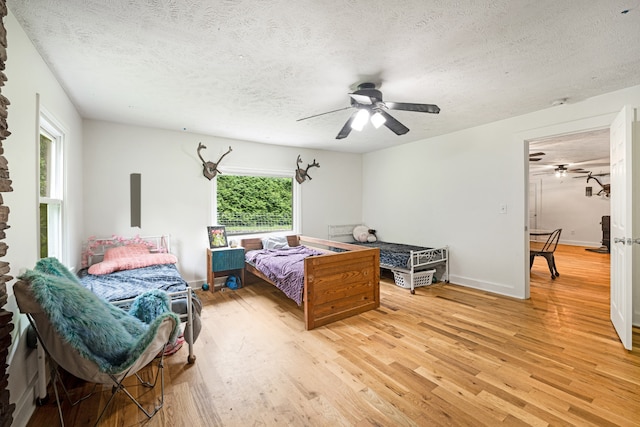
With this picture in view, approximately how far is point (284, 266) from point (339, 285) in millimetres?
792

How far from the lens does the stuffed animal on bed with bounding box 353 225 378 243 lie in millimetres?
5738

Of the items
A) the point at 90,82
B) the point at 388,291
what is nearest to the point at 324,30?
the point at 90,82

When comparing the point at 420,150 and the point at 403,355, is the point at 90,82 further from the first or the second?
the point at 420,150

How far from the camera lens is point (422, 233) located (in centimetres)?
495

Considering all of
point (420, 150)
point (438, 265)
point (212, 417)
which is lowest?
point (212, 417)

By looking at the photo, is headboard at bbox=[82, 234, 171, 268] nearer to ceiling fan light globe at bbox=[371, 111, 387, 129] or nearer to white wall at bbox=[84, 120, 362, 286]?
white wall at bbox=[84, 120, 362, 286]

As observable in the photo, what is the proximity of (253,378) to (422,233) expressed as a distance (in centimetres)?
377

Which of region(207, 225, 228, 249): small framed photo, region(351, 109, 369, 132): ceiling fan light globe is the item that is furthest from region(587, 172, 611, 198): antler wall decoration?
region(207, 225, 228, 249): small framed photo

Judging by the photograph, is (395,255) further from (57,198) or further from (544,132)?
(57,198)

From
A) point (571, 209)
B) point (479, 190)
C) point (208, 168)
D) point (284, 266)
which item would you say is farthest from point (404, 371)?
point (571, 209)

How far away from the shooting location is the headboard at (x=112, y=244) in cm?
346

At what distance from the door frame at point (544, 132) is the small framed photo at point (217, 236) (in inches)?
166

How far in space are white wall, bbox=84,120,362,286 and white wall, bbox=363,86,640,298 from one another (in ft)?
6.51

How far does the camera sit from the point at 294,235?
205 inches
